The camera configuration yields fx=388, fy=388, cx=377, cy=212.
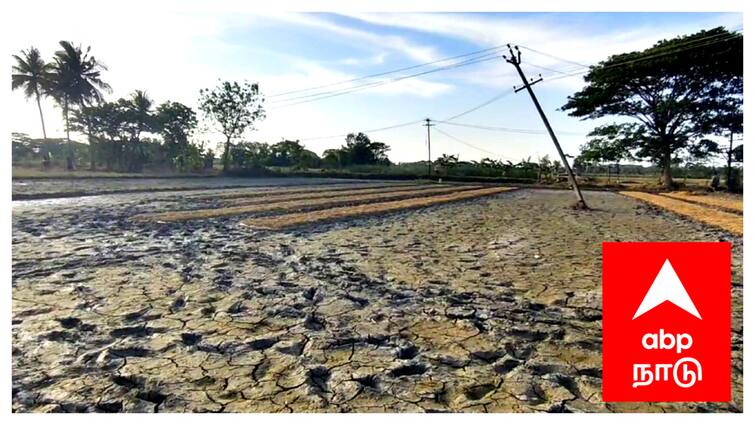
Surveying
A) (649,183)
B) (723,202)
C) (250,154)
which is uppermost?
→ (250,154)

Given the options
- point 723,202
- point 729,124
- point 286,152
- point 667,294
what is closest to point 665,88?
point 729,124

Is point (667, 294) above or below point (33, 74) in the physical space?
below

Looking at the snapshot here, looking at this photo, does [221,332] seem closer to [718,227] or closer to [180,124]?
[718,227]

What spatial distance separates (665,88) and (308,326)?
2685cm

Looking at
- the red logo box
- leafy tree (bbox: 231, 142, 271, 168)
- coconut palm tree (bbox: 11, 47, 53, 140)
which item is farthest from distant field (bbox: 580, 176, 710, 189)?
coconut palm tree (bbox: 11, 47, 53, 140)

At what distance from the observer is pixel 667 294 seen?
2580 mm

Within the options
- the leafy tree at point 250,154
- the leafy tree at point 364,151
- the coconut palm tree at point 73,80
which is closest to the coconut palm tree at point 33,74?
the coconut palm tree at point 73,80

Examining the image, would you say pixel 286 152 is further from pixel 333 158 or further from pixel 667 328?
pixel 667 328

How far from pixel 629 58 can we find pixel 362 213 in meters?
21.0

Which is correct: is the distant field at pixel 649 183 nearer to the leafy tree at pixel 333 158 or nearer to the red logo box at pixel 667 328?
the leafy tree at pixel 333 158

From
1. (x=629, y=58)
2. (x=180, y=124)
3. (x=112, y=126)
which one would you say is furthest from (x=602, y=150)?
(x=112, y=126)

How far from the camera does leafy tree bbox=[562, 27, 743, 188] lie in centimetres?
1970

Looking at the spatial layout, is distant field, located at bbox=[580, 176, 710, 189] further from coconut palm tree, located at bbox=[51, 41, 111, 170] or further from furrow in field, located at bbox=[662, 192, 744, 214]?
coconut palm tree, located at bbox=[51, 41, 111, 170]

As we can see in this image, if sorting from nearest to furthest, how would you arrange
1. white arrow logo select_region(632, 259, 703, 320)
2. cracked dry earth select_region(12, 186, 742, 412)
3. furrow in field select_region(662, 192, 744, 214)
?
cracked dry earth select_region(12, 186, 742, 412)
white arrow logo select_region(632, 259, 703, 320)
furrow in field select_region(662, 192, 744, 214)
